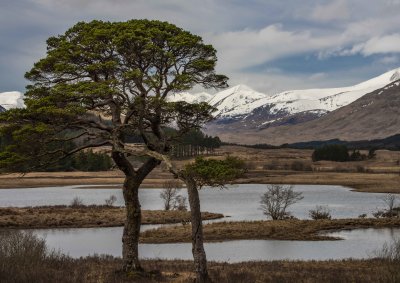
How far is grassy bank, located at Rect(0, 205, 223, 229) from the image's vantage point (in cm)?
7112

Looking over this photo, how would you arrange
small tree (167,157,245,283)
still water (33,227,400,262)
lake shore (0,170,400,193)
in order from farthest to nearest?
1. lake shore (0,170,400,193)
2. still water (33,227,400,262)
3. small tree (167,157,245,283)

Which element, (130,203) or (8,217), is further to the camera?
(8,217)

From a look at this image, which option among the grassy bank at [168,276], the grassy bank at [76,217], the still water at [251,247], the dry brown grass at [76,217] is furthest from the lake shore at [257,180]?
the grassy bank at [168,276]

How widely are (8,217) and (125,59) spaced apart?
178 feet

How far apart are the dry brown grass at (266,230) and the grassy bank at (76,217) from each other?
11.7 metres

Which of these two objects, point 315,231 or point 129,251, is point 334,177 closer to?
point 315,231

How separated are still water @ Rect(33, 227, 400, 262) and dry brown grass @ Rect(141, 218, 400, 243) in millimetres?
2303

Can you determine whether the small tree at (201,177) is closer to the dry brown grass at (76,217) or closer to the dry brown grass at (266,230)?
the dry brown grass at (266,230)

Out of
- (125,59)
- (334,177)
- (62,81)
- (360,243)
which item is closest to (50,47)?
(62,81)

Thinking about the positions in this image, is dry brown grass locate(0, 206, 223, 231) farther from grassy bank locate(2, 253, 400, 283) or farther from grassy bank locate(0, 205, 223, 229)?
grassy bank locate(2, 253, 400, 283)

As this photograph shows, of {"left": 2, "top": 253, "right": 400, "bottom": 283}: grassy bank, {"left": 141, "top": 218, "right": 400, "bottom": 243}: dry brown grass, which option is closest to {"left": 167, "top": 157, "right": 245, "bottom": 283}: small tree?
{"left": 2, "top": 253, "right": 400, "bottom": 283}: grassy bank

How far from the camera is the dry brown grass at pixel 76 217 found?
7117cm

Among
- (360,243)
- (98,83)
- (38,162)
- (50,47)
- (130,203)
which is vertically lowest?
(360,243)

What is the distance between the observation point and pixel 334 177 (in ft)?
558
